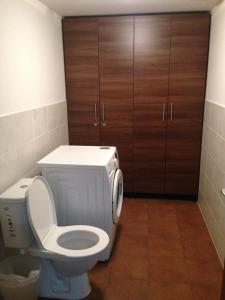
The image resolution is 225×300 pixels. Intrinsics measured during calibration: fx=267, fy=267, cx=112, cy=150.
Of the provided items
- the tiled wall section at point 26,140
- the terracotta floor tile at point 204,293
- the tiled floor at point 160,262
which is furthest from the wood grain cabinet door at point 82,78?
the terracotta floor tile at point 204,293

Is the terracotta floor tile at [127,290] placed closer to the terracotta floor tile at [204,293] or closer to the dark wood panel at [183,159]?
the terracotta floor tile at [204,293]

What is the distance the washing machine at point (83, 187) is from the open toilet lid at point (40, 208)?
0.55 ft

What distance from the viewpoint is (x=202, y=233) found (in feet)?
8.75

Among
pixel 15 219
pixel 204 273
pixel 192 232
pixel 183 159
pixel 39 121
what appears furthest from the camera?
pixel 183 159

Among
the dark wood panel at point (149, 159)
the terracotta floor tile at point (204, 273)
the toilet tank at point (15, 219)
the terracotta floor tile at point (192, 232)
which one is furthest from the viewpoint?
the dark wood panel at point (149, 159)

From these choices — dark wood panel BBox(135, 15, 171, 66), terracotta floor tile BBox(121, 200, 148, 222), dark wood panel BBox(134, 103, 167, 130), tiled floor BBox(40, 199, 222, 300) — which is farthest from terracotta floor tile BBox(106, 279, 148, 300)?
dark wood panel BBox(135, 15, 171, 66)

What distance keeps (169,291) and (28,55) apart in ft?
6.93

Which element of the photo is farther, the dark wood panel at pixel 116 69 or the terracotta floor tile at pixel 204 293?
the dark wood panel at pixel 116 69

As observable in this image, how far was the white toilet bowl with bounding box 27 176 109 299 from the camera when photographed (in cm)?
171

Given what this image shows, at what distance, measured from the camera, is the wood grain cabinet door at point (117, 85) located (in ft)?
9.60

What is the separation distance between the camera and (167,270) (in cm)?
216

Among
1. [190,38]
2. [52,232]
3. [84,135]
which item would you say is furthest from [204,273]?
[190,38]

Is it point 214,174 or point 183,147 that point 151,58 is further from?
point 214,174

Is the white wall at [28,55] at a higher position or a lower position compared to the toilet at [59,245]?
higher
